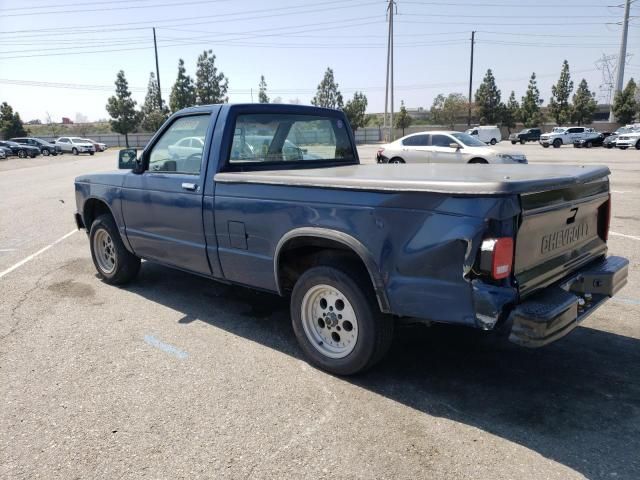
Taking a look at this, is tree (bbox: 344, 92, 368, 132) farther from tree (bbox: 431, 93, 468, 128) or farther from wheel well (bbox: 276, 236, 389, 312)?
wheel well (bbox: 276, 236, 389, 312)

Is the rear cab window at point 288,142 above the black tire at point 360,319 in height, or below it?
above

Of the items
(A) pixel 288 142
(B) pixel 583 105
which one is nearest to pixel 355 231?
(A) pixel 288 142

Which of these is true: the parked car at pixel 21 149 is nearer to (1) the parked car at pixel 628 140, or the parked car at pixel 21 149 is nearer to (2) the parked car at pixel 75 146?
(2) the parked car at pixel 75 146

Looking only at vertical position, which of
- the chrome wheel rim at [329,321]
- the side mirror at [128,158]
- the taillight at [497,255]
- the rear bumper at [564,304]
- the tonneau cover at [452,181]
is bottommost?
the chrome wheel rim at [329,321]

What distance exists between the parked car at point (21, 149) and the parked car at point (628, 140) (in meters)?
47.2

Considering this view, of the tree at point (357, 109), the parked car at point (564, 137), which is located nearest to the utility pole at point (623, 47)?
the parked car at point (564, 137)

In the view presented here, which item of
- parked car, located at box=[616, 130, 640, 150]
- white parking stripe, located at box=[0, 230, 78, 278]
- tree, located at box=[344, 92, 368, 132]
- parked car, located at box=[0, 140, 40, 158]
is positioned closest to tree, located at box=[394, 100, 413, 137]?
tree, located at box=[344, 92, 368, 132]

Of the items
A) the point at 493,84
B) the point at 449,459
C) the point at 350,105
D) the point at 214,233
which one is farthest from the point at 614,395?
the point at 493,84

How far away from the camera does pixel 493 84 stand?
2697 inches

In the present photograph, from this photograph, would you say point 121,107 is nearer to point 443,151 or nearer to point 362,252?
point 443,151

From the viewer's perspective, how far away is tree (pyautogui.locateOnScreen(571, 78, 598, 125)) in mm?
63031

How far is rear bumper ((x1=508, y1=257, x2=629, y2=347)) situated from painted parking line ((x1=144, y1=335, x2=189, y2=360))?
8.18 feet

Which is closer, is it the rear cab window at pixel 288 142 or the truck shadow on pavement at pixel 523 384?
the truck shadow on pavement at pixel 523 384

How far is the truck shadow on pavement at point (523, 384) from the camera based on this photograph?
2.78 m
